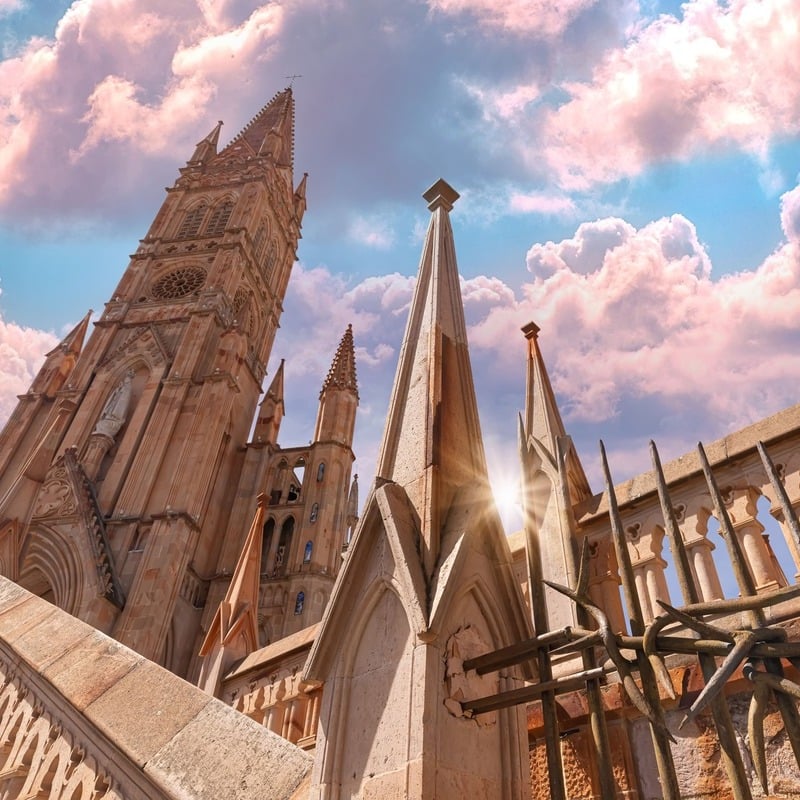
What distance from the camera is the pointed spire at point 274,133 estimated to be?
40.4 metres

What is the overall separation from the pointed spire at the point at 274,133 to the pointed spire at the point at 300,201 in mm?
1848

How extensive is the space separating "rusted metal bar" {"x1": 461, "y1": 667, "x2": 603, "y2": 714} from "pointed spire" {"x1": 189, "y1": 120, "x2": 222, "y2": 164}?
4209cm

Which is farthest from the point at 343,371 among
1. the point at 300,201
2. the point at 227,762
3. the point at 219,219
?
the point at 227,762

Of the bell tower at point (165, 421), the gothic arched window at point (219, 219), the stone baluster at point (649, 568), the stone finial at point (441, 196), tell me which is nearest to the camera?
the stone baluster at point (649, 568)

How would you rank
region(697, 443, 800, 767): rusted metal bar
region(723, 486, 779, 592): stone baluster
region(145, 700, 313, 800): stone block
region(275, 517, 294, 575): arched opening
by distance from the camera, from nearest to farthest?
region(697, 443, 800, 767): rusted metal bar, region(145, 700, 313, 800): stone block, region(723, 486, 779, 592): stone baluster, region(275, 517, 294, 575): arched opening

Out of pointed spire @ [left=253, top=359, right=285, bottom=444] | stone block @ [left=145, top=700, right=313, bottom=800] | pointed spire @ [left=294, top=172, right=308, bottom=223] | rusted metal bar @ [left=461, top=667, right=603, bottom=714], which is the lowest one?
stone block @ [left=145, top=700, right=313, bottom=800]

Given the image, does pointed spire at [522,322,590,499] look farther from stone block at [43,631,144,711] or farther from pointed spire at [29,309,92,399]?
pointed spire at [29,309,92,399]

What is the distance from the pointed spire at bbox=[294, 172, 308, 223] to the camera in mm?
41469

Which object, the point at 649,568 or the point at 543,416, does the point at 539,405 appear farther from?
the point at 649,568

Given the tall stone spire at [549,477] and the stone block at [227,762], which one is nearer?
the stone block at [227,762]

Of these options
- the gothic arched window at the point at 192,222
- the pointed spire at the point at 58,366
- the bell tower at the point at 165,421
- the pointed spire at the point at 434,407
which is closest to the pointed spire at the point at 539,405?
the pointed spire at the point at 434,407

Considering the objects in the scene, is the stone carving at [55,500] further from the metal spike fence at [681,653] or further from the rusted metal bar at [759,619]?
the rusted metal bar at [759,619]

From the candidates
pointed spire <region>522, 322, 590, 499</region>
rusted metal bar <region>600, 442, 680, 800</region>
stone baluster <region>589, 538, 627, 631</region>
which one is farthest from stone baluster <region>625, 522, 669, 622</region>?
rusted metal bar <region>600, 442, 680, 800</region>

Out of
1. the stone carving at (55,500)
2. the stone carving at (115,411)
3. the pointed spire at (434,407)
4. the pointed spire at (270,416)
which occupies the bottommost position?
the pointed spire at (434,407)
